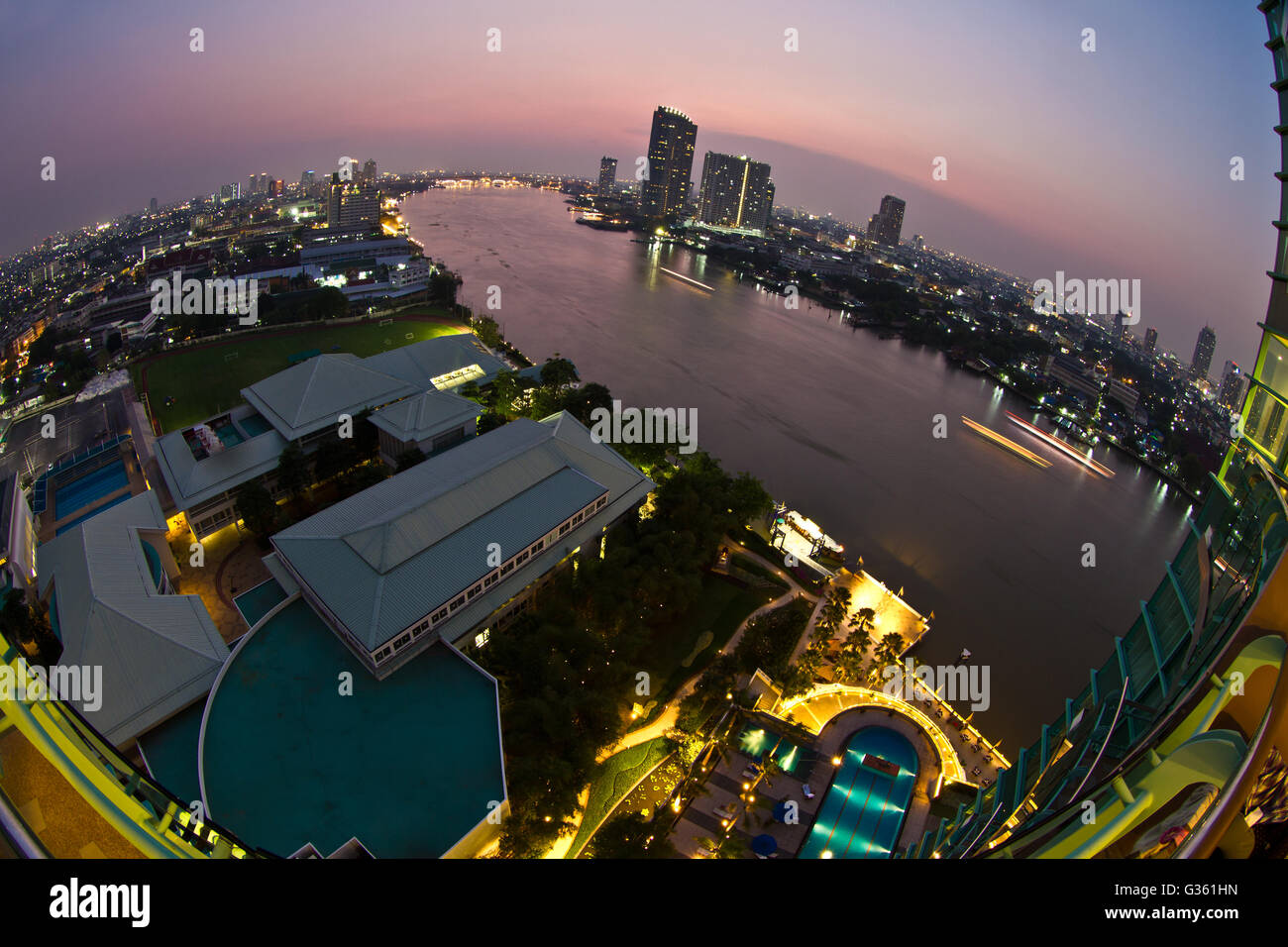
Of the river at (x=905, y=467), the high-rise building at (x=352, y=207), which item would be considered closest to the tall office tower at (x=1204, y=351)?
the river at (x=905, y=467)

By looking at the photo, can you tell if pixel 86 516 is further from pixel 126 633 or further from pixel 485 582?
pixel 485 582

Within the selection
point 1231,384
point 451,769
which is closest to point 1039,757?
point 451,769

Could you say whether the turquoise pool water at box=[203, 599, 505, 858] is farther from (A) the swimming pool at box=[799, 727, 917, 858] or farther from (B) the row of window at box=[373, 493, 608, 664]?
(A) the swimming pool at box=[799, 727, 917, 858]

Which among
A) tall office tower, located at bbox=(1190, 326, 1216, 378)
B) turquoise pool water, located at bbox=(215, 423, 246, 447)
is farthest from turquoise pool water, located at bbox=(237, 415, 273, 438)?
tall office tower, located at bbox=(1190, 326, 1216, 378)

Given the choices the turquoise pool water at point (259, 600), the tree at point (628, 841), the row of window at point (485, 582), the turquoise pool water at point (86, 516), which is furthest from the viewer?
the turquoise pool water at point (86, 516)

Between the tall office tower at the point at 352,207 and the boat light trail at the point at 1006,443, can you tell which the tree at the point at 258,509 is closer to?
the boat light trail at the point at 1006,443
